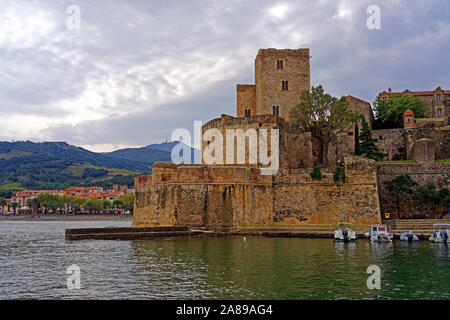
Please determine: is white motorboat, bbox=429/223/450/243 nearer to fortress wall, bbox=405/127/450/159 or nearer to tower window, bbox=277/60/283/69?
fortress wall, bbox=405/127/450/159

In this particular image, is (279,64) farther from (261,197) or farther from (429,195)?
(429,195)

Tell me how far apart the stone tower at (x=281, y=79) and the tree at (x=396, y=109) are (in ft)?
43.3

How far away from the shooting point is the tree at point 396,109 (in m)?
52.2

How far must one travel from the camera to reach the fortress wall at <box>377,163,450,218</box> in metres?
34.8

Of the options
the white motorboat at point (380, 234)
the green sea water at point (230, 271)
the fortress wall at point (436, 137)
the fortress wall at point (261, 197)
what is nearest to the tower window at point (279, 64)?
the fortress wall at point (436, 137)

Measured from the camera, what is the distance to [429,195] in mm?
33375

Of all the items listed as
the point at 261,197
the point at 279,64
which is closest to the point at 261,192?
the point at 261,197

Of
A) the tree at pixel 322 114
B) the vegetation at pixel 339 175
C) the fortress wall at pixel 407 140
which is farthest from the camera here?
the fortress wall at pixel 407 140

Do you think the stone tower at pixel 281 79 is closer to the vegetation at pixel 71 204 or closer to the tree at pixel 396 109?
the tree at pixel 396 109

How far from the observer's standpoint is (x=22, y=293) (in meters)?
14.0

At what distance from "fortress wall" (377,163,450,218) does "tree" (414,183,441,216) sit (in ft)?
3.26

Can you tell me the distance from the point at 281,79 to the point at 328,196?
16379mm

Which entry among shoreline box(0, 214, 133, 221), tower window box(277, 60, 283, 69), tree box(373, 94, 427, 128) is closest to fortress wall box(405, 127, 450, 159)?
tree box(373, 94, 427, 128)
